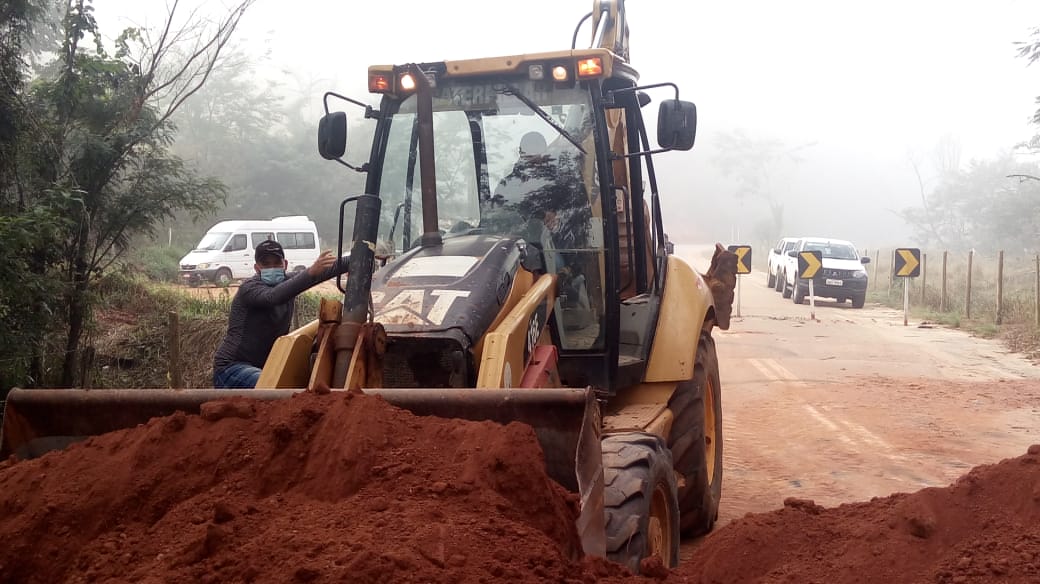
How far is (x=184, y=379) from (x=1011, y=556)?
29.3 feet

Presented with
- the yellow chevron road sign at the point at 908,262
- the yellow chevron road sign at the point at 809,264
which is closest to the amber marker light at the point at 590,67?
the yellow chevron road sign at the point at 908,262

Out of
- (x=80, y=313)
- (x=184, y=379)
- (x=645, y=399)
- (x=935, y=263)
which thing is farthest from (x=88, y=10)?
(x=935, y=263)

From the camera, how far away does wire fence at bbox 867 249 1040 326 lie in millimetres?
19719

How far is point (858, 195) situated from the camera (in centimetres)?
11381

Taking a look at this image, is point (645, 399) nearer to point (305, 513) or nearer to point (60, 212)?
point (305, 513)

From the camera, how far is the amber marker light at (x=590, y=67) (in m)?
5.30

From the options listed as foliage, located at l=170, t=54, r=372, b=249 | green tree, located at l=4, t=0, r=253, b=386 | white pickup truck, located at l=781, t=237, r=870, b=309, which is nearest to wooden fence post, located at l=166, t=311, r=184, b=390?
green tree, located at l=4, t=0, r=253, b=386

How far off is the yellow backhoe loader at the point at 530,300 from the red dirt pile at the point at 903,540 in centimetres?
56

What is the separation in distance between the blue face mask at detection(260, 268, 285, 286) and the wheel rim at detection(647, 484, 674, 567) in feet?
9.71

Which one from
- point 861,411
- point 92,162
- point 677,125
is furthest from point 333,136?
point 861,411

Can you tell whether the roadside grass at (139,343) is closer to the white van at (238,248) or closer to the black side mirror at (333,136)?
the black side mirror at (333,136)

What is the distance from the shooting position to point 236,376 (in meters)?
6.12

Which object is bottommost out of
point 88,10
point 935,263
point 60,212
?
point 935,263

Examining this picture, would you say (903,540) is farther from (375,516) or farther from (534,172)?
(534,172)
